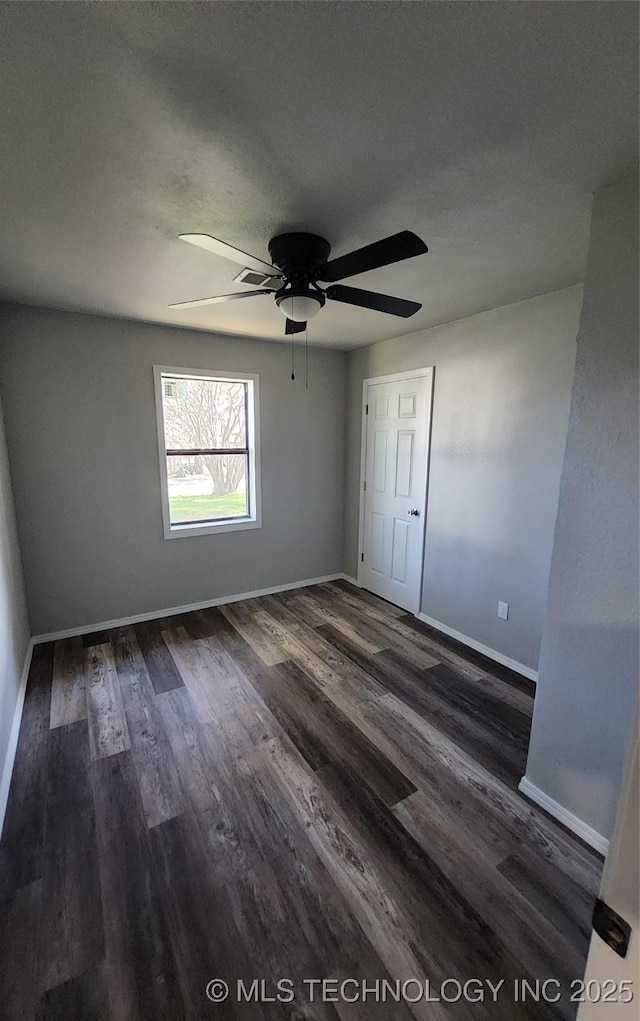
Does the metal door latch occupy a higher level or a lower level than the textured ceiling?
lower

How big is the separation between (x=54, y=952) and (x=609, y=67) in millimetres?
2913

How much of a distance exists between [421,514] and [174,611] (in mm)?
2370

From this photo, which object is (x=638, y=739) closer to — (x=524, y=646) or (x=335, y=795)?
(x=335, y=795)

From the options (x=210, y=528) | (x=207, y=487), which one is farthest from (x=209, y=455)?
(x=210, y=528)

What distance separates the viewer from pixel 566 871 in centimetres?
151

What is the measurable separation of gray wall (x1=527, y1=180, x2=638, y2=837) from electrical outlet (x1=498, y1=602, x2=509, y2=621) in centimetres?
114

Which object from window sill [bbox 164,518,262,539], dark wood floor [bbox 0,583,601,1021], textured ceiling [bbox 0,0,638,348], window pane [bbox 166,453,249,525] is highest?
textured ceiling [bbox 0,0,638,348]

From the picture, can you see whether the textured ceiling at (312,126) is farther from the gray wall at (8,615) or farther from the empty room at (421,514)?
the gray wall at (8,615)

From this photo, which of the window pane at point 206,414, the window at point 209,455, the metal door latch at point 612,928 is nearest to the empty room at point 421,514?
the metal door latch at point 612,928

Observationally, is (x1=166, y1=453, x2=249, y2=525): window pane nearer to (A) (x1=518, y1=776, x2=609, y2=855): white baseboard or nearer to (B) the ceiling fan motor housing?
(B) the ceiling fan motor housing

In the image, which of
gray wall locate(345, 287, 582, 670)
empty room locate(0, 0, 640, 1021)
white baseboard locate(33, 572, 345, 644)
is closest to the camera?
empty room locate(0, 0, 640, 1021)

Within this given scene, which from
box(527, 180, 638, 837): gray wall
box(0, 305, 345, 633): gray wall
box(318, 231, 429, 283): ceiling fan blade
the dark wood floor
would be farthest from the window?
box(527, 180, 638, 837): gray wall

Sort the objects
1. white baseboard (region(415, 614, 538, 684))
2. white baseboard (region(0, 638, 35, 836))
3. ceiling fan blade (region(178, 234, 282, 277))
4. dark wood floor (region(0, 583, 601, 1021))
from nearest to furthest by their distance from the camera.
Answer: dark wood floor (region(0, 583, 601, 1021)) < ceiling fan blade (region(178, 234, 282, 277)) < white baseboard (region(0, 638, 35, 836)) < white baseboard (region(415, 614, 538, 684))

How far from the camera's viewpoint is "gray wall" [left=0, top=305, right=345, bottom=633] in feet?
9.43
